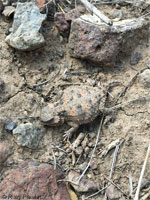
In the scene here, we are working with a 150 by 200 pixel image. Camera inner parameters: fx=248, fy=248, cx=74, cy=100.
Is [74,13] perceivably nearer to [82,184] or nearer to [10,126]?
[10,126]

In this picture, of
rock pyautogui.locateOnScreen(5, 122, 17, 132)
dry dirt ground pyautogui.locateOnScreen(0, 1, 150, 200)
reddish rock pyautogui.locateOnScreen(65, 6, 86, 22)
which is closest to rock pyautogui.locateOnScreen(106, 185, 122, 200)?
Answer: dry dirt ground pyautogui.locateOnScreen(0, 1, 150, 200)

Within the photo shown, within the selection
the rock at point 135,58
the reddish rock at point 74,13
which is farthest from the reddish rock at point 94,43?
the rock at point 135,58

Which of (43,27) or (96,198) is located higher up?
(43,27)

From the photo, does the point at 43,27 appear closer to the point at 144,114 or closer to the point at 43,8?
the point at 43,8

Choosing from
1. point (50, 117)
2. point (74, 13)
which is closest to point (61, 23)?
point (74, 13)

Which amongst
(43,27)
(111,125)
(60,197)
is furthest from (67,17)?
(60,197)

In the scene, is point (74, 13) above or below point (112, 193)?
above

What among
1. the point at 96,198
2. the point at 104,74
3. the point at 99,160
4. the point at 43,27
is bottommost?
the point at 96,198
